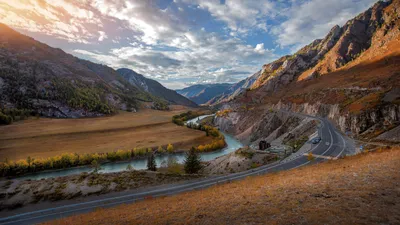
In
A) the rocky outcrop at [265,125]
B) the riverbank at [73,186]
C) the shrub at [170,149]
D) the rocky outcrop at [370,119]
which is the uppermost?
the rocky outcrop at [370,119]

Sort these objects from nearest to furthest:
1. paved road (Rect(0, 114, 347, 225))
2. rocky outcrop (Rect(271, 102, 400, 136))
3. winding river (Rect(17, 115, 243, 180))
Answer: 1. paved road (Rect(0, 114, 347, 225))
2. rocky outcrop (Rect(271, 102, 400, 136))
3. winding river (Rect(17, 115, 243, 180))

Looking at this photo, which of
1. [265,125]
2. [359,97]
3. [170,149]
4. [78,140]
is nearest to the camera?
[359,97]

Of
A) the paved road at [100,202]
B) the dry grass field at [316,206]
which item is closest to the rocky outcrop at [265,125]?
the paved road at [100,202]

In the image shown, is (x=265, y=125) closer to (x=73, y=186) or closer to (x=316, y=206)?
(x=73, y=186)

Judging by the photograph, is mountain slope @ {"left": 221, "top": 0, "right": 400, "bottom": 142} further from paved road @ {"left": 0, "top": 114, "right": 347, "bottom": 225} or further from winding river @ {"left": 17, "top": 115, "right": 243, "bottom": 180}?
winding river @ {"left": 17, "top": 115, "right": 243, "bottom": 180}

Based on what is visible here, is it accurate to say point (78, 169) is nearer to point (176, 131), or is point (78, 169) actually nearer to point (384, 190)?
point (176, 131)

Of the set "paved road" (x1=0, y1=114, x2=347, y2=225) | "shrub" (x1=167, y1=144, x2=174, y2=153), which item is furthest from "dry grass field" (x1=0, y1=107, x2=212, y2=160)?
"paved road" (x1=0, y1=114, x2=347, y2=225)

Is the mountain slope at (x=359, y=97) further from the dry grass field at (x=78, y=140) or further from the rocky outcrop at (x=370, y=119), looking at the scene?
the dry grass field at (x=78, y=140)

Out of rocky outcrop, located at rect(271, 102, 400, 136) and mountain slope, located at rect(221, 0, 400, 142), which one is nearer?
rocky outcrop, located at rect(271, 102, 400, 136)

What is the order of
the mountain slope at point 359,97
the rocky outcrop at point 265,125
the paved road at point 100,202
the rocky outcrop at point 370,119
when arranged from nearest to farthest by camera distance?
the paved road at point 100,202 → the rocky outcrop at point 370,119 → the mountain slope at point 359,97 → the rocky outcrop at point 265,125

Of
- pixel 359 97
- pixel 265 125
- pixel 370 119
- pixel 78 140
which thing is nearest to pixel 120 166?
pixel 78 140

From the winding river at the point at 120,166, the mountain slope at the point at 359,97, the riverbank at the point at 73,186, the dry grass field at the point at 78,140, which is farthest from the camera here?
the dry grass field at the point at 78,140

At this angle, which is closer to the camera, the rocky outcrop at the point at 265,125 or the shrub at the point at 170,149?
the rocky outcrop at the point at 265,125
